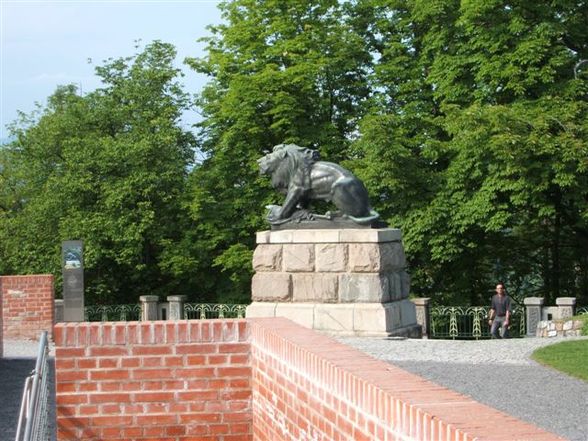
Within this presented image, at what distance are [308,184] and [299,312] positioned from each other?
238cm

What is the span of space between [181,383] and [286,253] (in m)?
10.7

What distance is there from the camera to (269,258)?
1844 centimetres

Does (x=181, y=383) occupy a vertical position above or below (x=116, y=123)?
below

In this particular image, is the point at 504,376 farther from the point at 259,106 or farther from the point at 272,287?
the point at 259,106

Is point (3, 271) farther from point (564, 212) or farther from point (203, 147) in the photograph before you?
point (564, 212)

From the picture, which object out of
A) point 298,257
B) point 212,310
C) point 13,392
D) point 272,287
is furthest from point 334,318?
point 212,310

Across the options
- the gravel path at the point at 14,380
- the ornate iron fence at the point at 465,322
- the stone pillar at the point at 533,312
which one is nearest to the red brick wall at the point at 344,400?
the gravel path at the point at 14,380

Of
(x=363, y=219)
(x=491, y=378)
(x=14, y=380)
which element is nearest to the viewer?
(x=491, y=378)

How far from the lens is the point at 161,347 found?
7.56 metres

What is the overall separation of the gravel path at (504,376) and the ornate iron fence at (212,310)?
11862 millimetres

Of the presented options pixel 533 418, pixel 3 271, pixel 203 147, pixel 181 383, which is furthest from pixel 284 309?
pixel 3 271

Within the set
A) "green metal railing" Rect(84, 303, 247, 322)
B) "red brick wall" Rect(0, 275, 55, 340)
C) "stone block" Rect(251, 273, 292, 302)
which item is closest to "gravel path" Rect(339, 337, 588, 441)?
"stone block" Rect(251, 273, 292, 302)

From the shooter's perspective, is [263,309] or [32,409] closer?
[32,409]

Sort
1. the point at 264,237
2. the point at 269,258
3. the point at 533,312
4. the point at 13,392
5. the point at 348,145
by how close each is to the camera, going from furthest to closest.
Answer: the point at 348,145, the point at 533,312, the point at 264,237, the point at 269,258, the point at 13,392
